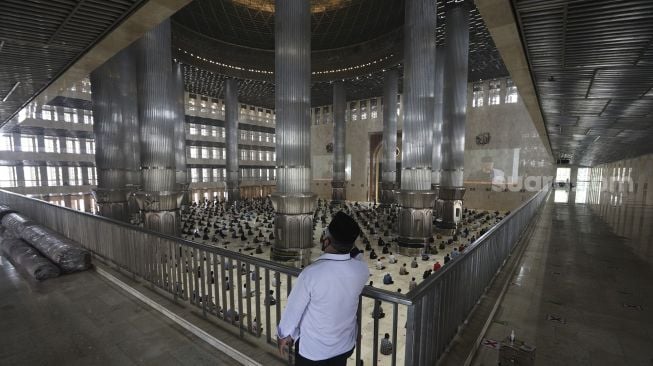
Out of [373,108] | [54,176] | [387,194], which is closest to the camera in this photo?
[54,176]

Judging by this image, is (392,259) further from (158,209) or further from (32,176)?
(32,176)

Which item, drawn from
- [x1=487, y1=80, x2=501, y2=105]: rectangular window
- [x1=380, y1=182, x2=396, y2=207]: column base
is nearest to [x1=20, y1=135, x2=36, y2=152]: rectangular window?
[x1=380, y1=182, x2=396, y2=207]: column base

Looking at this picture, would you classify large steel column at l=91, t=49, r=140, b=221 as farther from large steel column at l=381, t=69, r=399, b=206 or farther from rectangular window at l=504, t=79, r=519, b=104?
rectangular window at l=504, t=79, r=519, b=104

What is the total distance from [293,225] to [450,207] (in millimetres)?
9745

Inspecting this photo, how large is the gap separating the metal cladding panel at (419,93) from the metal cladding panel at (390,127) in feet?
33.3

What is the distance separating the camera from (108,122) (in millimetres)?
11836

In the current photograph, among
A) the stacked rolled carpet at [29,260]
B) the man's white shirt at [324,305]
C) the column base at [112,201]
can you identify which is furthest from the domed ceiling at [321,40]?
the man's white shirt at [324,305]

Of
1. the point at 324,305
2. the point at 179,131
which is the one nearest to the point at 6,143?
the point at 179,131

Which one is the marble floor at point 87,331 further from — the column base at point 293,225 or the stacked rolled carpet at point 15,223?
the column base at point 293,225

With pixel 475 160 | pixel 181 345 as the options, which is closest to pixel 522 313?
pixel 181 345

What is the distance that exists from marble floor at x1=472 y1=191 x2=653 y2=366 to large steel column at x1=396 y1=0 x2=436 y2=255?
432 cm

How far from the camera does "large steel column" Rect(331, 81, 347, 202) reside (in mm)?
26620

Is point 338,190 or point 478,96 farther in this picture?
point 338,190

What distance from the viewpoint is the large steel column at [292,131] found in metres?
10.2
